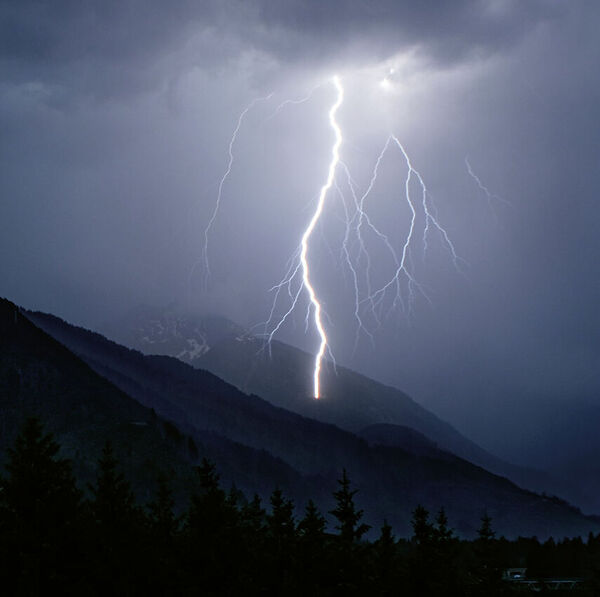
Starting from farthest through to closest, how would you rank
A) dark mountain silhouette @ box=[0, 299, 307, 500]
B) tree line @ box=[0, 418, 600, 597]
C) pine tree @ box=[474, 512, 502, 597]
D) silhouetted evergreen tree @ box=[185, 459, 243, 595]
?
dark mountain silhouette @ box=[0, 299, 307, 500] → pine tree @ box=[474, 512, 502, 597] → silhouetted evergreen tree @ box=[185, 459, 243, 595] → tree line @ box=[0, 418, 600, 597]

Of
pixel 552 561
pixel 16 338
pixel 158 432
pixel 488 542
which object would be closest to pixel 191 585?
pixel 488 542

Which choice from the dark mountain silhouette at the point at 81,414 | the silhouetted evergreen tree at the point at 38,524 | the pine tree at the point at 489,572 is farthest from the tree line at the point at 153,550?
the dark mountain silhouette at the point at 81,414

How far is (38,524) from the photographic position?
2000cm

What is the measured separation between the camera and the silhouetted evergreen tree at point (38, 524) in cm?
1873

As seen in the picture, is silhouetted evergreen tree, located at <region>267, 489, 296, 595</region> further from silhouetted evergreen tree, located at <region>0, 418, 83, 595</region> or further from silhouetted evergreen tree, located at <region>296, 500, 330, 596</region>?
silhouetted evergreen tree, located at <region>0, 418, 83, 595</region>

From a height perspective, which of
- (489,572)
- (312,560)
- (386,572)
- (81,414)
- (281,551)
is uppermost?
(81,414)

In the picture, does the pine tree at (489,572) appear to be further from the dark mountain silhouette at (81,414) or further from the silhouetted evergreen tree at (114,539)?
the dark mountain silhouette at (81,414)

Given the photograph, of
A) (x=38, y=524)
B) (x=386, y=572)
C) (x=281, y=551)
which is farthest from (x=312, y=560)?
(x=38, y=524)

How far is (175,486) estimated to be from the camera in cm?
14375

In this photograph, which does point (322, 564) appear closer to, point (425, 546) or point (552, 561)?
point (425, 546)

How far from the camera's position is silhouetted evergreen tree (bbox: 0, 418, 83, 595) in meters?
18.7

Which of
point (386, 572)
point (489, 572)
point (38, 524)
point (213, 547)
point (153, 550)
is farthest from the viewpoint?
point (489, 572)

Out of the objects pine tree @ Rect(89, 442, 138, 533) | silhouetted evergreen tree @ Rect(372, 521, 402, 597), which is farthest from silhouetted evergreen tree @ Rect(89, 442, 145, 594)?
silhouetted evergreen tree @ Rect(372, 521, 402, 597)

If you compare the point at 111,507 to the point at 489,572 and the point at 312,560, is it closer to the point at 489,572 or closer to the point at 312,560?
the point at 312,560
